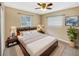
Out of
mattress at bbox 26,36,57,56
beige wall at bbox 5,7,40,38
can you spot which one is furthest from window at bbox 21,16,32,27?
mattress at bbox 26,36,57,56

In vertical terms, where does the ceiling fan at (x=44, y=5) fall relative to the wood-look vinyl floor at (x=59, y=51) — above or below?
above

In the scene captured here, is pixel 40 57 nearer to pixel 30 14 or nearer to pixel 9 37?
pixel 9 37

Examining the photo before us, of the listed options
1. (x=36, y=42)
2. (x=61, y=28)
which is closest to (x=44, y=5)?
(x=61, y=28)

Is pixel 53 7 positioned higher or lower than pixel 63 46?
higher

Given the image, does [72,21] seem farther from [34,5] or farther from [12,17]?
[12,17]

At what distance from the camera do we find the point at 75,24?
187 cm

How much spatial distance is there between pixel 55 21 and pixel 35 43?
676 millimetres

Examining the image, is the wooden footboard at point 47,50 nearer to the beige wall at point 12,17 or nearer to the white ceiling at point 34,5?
the beige wall at point 12,17

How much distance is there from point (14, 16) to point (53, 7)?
33.6 inches

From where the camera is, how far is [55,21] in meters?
2.04

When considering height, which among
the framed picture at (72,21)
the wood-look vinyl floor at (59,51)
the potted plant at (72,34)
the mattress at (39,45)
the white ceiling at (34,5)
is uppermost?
the white ceiling at (34,5)

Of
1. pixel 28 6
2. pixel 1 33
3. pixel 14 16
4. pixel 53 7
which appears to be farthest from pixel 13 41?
pixel 53 7

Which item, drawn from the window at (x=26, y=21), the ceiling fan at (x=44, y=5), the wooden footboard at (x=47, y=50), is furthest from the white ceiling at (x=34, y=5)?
the wooden footboard at (x=47, y=50)

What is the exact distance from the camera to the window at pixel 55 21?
197cm
